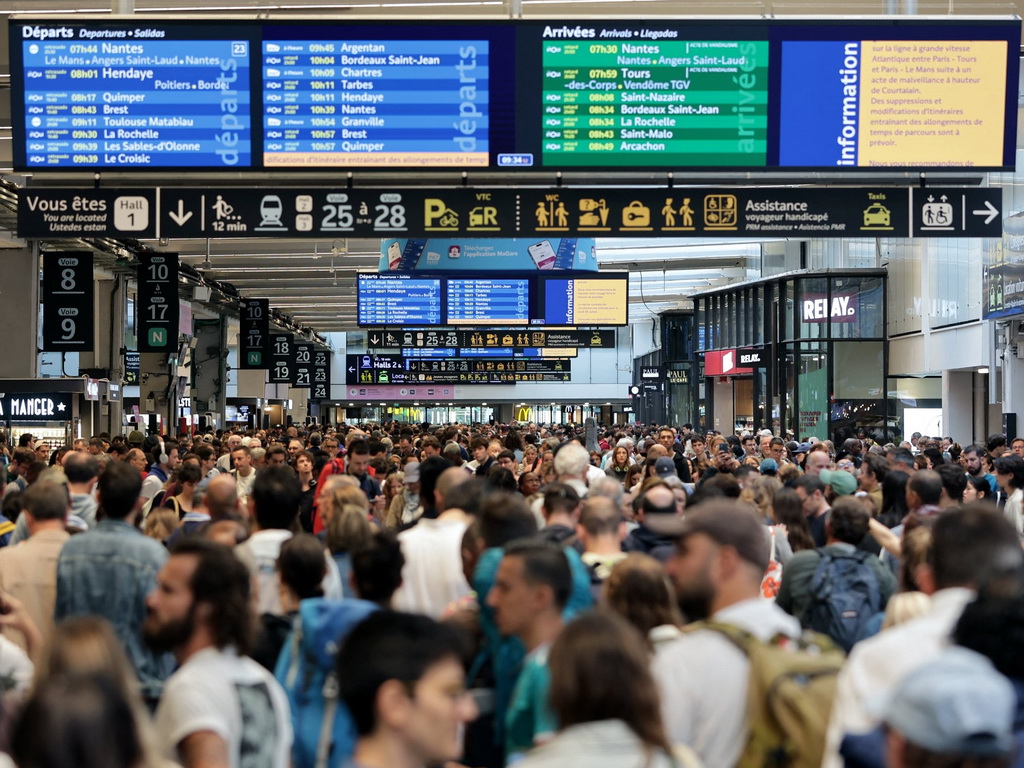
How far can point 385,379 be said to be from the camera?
3947cm

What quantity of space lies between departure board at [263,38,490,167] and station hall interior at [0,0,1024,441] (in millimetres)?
188

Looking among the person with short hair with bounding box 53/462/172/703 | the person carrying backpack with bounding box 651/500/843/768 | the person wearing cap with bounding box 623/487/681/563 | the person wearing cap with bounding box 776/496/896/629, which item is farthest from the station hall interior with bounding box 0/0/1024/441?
the person carrying backpack with bounding box 651/500/843/768

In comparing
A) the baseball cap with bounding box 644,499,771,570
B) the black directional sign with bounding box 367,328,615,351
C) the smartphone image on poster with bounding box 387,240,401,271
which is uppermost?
the smartphone image on poster with bounding box 387,240,401,271

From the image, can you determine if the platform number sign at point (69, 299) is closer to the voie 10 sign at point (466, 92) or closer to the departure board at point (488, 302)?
the departure board at point (488, 302)

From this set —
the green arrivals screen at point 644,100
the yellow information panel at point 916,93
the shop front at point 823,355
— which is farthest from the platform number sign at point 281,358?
the yellow information panel at point 916,93

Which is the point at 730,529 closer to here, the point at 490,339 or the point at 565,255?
the point at 565,255

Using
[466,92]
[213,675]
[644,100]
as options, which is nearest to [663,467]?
[644,100]

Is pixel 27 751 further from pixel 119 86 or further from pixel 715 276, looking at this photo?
pixel 715 276

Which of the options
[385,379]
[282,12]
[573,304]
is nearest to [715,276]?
[385,379]

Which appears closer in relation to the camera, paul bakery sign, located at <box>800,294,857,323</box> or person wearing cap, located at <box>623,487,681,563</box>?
person wearing cap, located at <box>623,487,681,563</box>

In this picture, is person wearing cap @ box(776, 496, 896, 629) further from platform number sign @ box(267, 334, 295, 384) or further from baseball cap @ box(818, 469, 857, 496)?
platform number sign @ box(267, 334, 295, 384)

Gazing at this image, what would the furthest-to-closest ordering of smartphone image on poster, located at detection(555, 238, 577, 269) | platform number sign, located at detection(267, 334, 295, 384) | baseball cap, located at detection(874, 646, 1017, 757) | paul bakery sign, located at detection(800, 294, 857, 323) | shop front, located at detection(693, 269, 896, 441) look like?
platform number sign, located at detection(267, 334, 295, 384) → paul bakery sign, located at detection(800, 294, 857, 323) → shop front, located at detection(693, 269, 896, 441) → smartphone image on poster, located at detection(555, 238, 577, 269) → baseball cap, located at detection(874, 646, 1017, 757)

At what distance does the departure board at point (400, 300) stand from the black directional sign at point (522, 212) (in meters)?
11.7

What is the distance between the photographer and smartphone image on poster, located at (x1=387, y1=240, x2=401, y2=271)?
22.8 metres
